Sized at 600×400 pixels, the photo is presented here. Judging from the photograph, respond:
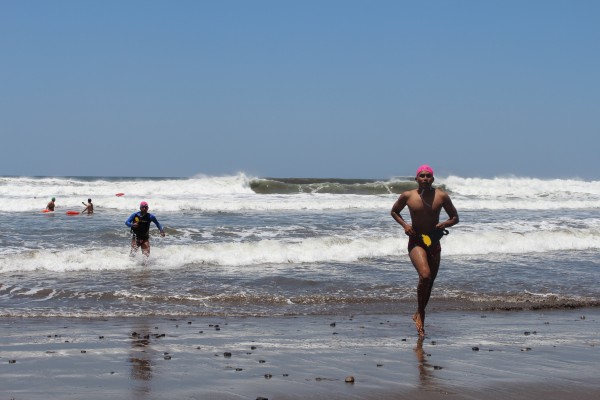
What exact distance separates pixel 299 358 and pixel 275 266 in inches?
296

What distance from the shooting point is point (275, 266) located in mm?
14117

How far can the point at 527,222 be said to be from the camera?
944 inches

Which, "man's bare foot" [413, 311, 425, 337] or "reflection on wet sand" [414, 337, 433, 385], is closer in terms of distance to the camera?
"reflection on wet sand" [414, 337, 433, 385]

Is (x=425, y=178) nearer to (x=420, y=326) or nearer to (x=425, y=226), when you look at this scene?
(x=425, y=226)

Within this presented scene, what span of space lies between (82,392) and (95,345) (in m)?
2.00

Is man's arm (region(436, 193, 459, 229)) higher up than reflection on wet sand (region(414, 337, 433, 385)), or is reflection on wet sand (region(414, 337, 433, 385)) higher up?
man's arm (region(436, 193, 459, 229))

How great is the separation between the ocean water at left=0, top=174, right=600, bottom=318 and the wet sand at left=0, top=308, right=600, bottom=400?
1.23 metres

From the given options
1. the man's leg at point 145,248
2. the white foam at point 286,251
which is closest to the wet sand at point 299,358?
the white foam at point 286,251

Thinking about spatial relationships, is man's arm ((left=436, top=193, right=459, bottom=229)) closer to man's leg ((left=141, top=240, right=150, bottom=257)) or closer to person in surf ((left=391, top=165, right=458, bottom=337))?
person in surf ((left=391, top=165, right=458, bottom=337))

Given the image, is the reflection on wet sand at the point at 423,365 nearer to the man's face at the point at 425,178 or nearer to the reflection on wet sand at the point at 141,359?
the man's face at the point at 425,178

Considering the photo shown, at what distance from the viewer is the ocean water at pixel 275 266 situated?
10.5 meters

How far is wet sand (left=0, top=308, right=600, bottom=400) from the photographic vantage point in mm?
5359

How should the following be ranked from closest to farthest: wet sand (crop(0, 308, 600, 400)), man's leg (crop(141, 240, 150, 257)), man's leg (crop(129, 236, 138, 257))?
1. wet sand (crop(0, 308, 600, 400))
2. man's leg (crop(129, 236, 138, 257))
3. man's leg (crop(141, 240, 150, 257))

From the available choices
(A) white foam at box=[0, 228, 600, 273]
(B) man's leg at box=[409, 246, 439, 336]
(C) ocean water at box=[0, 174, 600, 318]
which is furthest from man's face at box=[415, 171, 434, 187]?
(A) white foam at box=[0, 228, 600, 273]
